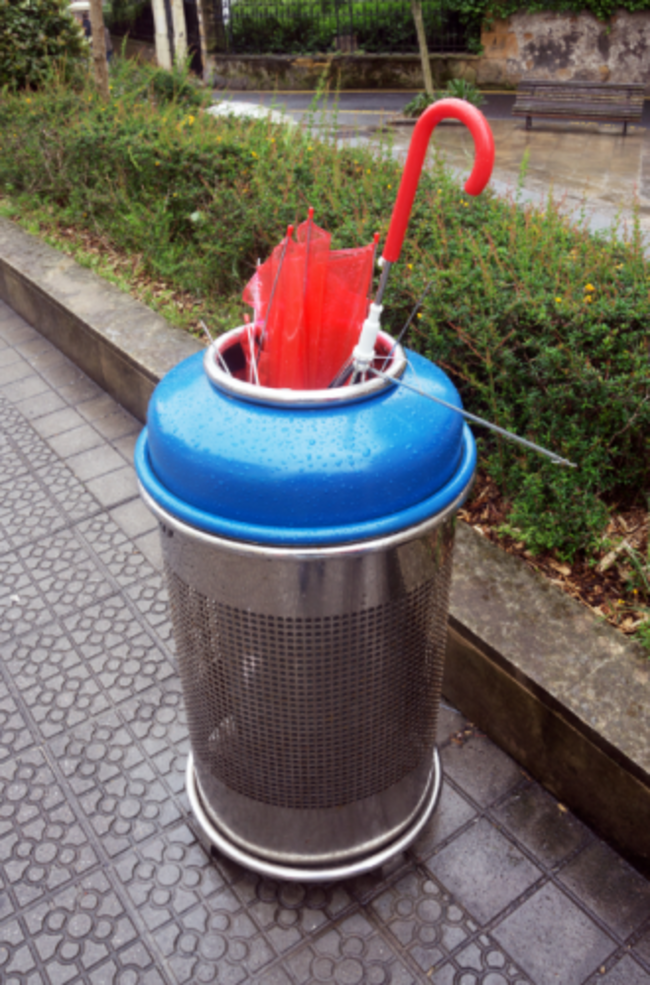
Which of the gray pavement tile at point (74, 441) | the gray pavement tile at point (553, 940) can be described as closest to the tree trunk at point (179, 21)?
the gray pavement tile at point (74, 441)

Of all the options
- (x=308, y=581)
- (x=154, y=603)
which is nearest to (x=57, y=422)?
(x=154, y=603)

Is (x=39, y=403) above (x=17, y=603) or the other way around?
above

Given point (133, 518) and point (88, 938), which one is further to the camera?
point (133, 518)

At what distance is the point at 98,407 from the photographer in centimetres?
490

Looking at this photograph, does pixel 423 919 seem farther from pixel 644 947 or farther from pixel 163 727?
pixel 163 727

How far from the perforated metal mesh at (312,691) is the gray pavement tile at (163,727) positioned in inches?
21.8

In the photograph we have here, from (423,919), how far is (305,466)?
5.06ft

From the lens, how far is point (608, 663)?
2.47 metres

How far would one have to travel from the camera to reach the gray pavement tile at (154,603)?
328 cm

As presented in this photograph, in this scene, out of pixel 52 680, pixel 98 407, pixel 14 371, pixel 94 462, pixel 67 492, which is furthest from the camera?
pixel 14 371

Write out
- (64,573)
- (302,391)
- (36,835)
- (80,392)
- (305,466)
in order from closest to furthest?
(305,466), (302,391), (36,835), (64,573), (80,392)

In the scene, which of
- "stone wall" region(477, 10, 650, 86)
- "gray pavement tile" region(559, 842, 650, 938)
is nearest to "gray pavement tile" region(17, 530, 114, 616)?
"gray pavement tile" region(559, 842, 650, 938)

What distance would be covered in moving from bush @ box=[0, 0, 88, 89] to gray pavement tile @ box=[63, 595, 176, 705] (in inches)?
285

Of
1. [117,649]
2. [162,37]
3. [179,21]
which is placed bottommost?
[117,649]
